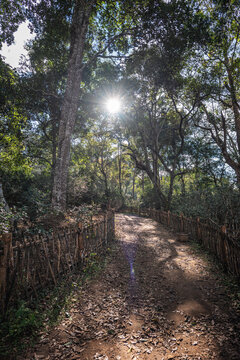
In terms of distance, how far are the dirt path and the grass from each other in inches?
7.6

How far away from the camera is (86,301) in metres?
4.25

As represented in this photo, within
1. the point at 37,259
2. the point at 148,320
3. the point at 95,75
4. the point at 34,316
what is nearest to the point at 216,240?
the point at 148,320

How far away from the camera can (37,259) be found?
4152 millimetres

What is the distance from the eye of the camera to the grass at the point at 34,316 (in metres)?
2.78

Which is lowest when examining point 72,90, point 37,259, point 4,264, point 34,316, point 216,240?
point 34,316

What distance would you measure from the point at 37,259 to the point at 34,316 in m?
1.15

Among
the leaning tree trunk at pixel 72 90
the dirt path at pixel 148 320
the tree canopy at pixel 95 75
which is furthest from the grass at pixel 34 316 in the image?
the leaning tree trunk at pixel 72 90

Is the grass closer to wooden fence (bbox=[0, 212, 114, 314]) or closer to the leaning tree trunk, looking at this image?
wooden fence (bbox=[0, 212, 114, 314])

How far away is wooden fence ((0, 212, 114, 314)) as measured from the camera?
338 cm

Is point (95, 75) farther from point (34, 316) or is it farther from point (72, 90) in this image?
point (34, 316)

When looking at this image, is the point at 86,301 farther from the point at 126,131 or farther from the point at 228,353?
the point at 126,131

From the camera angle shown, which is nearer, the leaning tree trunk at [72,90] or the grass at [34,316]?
the grass at [34,316]

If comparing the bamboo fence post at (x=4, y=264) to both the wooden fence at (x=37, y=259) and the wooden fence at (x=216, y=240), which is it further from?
the wooden fence at (x=216, y=240)

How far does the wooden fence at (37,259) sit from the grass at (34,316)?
20 cm
